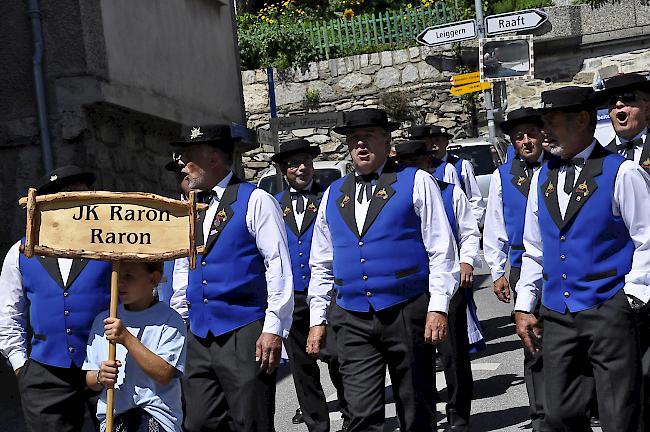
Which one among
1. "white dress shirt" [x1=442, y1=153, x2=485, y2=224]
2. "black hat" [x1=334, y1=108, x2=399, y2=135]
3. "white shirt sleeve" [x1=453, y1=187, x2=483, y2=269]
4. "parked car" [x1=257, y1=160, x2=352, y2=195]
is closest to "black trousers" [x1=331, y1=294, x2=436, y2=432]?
"black hat" [x1=334, y1=108, x2=399, y2=135]

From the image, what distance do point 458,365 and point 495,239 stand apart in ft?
2.99

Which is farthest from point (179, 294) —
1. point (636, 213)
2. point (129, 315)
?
point (636, 213)

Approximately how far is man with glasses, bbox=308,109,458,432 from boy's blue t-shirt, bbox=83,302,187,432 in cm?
138

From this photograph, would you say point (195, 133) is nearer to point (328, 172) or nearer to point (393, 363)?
point (393, 363)

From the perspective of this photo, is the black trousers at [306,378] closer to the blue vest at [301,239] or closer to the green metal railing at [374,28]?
the blue vest at [301,239]

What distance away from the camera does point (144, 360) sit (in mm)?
4598

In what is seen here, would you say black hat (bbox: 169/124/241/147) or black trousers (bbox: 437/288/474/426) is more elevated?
black hat (bbox: 169/124/241/147)

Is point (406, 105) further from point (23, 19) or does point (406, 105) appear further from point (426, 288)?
point (426, 288)

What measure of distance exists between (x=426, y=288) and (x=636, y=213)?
140cm

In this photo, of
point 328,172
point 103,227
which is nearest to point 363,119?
point 103,227

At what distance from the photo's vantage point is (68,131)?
1080 cm

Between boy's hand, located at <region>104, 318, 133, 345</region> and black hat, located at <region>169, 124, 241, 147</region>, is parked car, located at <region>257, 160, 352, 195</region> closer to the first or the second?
black hat, located at <region>169, 124, 241, 147</region>

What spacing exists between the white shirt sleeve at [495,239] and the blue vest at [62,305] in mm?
2905

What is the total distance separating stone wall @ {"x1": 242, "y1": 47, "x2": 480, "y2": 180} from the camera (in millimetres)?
25109
